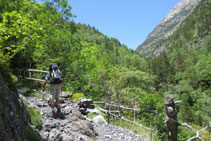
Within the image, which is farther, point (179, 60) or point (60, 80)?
point (179, 60)

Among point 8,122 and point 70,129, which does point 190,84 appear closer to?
point 70,129

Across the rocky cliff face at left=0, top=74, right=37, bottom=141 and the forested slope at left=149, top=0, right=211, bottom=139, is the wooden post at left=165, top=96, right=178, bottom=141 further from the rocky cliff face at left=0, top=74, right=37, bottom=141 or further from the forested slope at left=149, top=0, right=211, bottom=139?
the forested slope at left=149, top=0, right=211, bottom=139

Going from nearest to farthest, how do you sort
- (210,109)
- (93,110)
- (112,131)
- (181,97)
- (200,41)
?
(112,131)
(93,110)
(210,109)
(181,97)
(200,41)

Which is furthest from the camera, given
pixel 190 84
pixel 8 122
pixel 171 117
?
pixel 190 84

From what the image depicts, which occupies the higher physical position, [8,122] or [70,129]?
[8,122]

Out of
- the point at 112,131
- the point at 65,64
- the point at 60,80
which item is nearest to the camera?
the point at 60,80

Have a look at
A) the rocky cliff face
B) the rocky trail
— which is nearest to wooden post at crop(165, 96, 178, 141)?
the rocky trail

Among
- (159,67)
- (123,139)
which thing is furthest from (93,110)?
Answer: (159,67)

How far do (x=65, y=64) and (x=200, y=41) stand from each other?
130934 millimetres

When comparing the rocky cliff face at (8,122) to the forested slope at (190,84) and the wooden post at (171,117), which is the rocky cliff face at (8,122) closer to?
the wooden post at (171,117)

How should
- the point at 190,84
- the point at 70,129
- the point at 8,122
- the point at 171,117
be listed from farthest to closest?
the point at 190,84, the point at 70,129, the point at 171,117, the point at 8,122

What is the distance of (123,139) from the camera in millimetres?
5906

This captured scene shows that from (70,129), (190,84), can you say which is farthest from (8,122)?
(190,84)

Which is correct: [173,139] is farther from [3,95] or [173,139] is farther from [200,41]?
[200,41]
